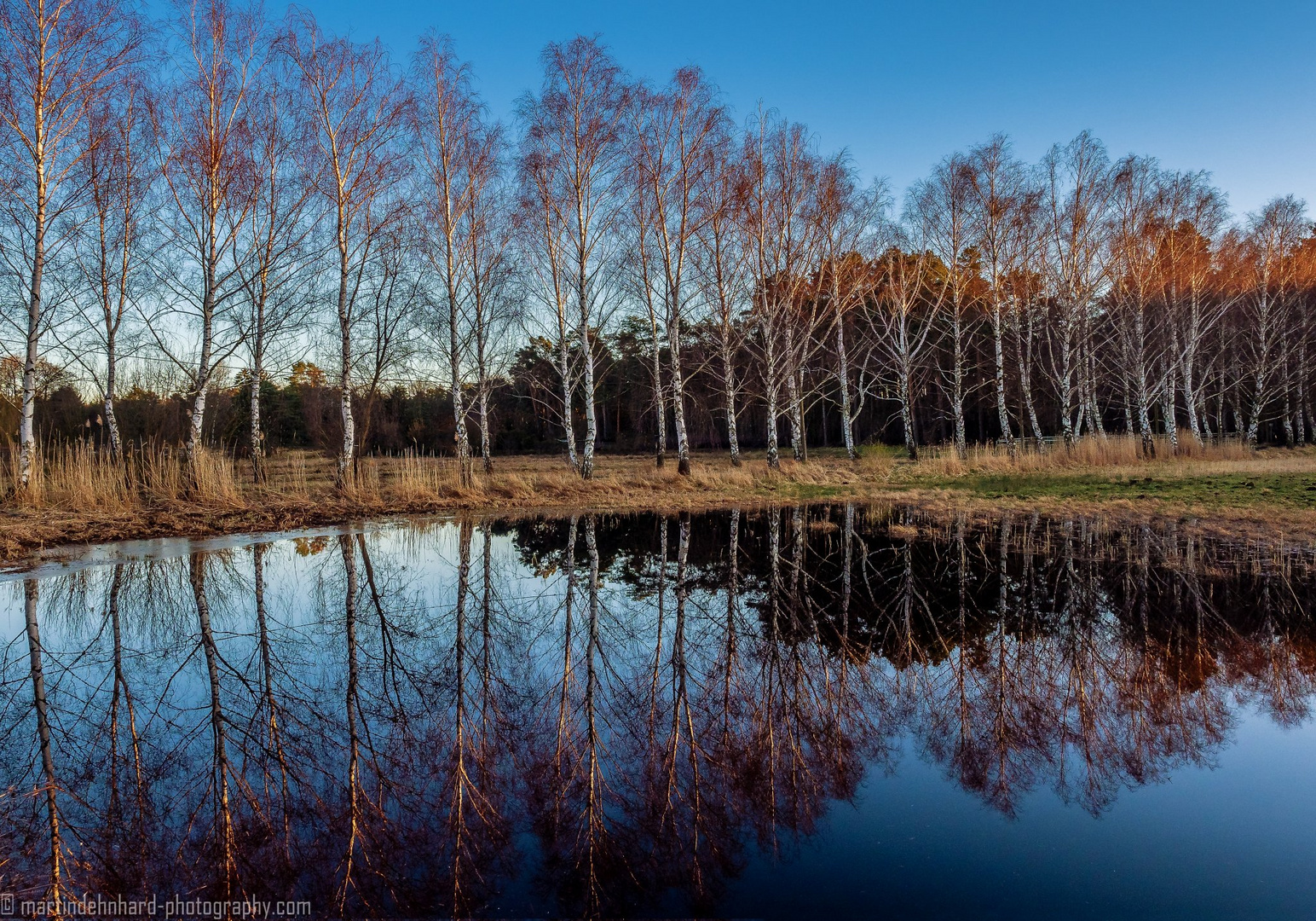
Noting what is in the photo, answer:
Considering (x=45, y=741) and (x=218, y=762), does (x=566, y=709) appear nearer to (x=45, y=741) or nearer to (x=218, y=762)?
(x=218, y=762)

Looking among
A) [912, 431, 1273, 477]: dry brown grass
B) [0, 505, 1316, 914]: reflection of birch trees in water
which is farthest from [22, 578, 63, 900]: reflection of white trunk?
[912, 431, 1273, 477]: dry brown grass

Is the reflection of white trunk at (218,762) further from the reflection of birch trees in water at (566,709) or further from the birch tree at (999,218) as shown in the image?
the birch tree at (999,218)

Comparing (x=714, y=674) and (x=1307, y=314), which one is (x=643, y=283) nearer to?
(x=714, y=674)

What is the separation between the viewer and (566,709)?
4.69m

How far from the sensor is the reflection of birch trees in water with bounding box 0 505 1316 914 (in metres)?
3.13

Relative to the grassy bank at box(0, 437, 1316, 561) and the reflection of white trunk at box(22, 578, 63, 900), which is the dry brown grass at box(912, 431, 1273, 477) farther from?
the reflection of white trunk at box(22, 578, 63, 900)

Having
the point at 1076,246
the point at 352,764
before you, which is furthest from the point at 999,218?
the point at 352,764

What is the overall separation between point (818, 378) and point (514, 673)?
42.4 m

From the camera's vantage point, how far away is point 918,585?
7805mm

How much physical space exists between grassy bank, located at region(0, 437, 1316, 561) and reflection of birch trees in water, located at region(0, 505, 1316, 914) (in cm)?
360

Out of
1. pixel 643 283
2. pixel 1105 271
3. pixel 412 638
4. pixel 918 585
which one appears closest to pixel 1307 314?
pixel 1105 271

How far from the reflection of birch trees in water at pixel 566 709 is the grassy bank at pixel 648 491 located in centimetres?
360

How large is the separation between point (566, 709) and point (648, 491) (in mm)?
12784

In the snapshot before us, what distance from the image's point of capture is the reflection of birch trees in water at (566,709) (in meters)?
3.13
